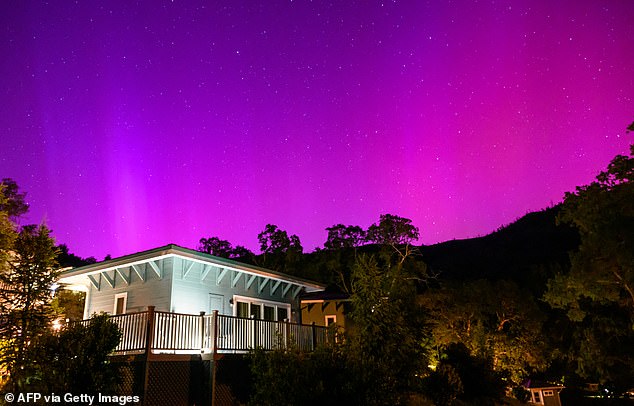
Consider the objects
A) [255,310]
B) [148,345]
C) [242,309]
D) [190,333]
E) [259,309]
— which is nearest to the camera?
[148,345]

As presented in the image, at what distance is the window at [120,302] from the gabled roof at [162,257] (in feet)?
4.11

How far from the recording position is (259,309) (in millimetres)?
23031

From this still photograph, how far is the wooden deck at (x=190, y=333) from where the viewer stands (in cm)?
1401

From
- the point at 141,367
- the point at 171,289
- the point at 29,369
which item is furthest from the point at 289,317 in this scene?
the point at 29,369

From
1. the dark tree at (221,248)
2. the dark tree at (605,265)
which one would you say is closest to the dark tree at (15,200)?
the dark tree at (221,248)

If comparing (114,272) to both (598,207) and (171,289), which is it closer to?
(171,289)

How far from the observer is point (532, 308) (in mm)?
37438

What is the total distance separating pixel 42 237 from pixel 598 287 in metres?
28.5

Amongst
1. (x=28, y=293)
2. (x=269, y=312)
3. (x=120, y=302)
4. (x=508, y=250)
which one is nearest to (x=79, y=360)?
(x=28, y=293)

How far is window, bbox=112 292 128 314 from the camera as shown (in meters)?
20.0

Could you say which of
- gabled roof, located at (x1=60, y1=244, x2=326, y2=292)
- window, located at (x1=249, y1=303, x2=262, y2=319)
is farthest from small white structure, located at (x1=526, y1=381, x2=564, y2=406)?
window, located at (x1=249, y1=303, x2=262, y2=319)

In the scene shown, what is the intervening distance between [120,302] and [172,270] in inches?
146

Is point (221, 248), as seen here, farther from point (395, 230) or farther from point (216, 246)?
point (395, 230)

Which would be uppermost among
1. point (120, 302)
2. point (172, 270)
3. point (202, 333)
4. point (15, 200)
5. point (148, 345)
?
point (15, 200)
